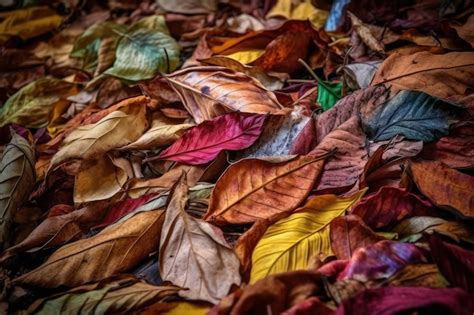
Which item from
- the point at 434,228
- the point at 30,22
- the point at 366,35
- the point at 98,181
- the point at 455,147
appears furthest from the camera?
the point at 30,22

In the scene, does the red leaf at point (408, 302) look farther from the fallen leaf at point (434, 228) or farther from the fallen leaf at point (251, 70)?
the fallen leaf at point (251, 70)

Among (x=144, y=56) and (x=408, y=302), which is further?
(x=144, y=56)

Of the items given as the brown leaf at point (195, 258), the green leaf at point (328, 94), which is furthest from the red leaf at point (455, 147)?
the brown leaf at point (195, 258)

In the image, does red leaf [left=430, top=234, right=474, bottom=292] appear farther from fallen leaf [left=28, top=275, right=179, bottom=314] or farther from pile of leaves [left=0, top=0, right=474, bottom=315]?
fallen leaf [left=28, top=275, right=179, bottom=314]

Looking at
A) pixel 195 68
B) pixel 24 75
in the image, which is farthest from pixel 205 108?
pixel 24 75

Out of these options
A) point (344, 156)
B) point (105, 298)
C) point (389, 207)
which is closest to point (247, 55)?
point (344, 156)

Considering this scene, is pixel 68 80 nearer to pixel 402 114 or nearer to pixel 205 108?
pixel 205 108

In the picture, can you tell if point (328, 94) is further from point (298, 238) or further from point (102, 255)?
point (102, 255)
